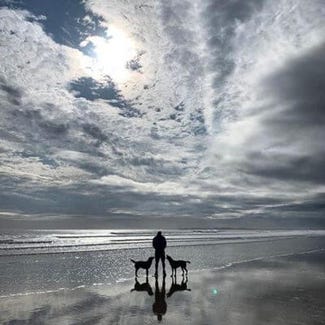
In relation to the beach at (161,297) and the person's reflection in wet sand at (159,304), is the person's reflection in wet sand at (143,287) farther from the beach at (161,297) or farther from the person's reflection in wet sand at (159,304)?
the person's reflection in wet sand at (159,304)

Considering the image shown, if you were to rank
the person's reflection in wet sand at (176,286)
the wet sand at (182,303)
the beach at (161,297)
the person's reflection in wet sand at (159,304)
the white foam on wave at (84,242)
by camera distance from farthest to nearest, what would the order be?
the white foam on wave at (84,242), the person's reflection in wet sand at (176,286), the person's reflection in wet sand at (159,304), the beach at (161,297), the wet sand at (182,303)

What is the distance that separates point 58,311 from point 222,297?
6.34 m

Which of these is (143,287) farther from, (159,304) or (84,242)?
(84,242)

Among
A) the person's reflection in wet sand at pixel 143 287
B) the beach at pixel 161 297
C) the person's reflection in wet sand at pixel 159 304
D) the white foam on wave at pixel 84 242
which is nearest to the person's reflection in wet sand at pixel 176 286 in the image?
the beach at pixel 161 297

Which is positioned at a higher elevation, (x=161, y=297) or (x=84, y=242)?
(x=84, y=242)

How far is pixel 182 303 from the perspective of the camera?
14.1m

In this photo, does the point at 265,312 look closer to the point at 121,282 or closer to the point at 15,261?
the point at 121,282

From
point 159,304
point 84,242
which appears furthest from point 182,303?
point 84,242

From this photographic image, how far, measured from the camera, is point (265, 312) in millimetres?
12719

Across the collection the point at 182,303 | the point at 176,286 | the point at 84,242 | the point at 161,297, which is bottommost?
the point at 182,303

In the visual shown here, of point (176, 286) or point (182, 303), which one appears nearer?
point (182, 303)

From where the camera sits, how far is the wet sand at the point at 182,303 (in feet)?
38.4

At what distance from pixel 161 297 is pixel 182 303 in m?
1.49

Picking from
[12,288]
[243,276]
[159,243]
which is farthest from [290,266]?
[12,288]
